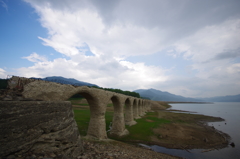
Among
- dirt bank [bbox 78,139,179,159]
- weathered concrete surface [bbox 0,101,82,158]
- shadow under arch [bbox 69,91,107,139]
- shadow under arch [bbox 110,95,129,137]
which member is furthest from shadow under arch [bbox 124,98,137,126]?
weathered concrete surface [bbox 0,101,82,158]

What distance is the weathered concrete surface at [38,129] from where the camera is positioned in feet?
12.6

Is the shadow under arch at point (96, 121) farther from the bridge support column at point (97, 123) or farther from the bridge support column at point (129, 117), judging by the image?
the bridge support column at point (129, 117)

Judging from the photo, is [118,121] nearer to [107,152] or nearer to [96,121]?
[96,121]

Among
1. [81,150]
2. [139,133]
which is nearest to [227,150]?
[139,133]

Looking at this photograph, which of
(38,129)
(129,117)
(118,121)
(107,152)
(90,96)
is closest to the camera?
(38,129)

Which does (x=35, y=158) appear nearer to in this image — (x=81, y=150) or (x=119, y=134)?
(x=81, y=150)

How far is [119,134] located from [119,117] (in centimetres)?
232

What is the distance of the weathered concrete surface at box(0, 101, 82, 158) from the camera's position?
3.85 meters

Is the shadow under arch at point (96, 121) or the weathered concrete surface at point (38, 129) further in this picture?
the shadow under arch at point (96, 121)

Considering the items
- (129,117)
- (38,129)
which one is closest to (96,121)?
(38,129)

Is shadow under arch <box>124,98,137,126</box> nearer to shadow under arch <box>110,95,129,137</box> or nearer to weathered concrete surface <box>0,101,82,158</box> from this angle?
shadow under arch <box>110,95,129,137</box>

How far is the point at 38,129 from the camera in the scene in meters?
4.66

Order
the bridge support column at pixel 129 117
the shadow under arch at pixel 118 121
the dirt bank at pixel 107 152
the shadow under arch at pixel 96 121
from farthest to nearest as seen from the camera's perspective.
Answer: the bridge support column at pixel 129 117 < the shadow under arch at pixel 118 121 < the shadow under arch at pixel 96 121 < the dirt bank at pixel 107 152

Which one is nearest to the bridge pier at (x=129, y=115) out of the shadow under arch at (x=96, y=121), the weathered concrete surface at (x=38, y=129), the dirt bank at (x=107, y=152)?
the shadow under arch at (x=96, y=121)
